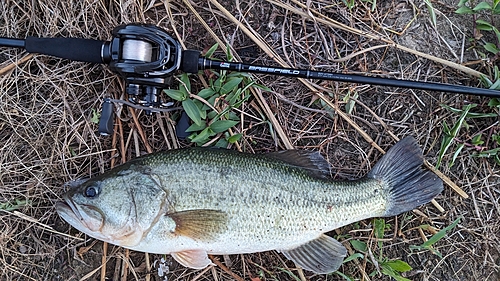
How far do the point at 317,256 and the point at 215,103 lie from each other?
131 cm

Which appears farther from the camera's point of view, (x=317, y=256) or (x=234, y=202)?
(x=317, y=256)

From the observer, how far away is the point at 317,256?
3035 mm

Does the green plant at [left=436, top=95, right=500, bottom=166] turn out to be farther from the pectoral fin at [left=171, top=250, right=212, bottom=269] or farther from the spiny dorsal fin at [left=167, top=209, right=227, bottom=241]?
the pectoral fin at [left=171, top=250, right=212, bottom=269]

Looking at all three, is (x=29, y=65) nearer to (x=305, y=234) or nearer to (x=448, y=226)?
(x=305, y=234)

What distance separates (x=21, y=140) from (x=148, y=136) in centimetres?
96

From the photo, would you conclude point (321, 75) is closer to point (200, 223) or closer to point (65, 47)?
point (200, 223)

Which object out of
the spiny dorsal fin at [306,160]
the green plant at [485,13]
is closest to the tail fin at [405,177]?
the spiny dorsal fin at [306,160]

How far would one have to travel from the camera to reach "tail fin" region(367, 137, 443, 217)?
306 centimetres

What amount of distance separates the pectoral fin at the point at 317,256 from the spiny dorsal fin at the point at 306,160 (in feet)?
1.49

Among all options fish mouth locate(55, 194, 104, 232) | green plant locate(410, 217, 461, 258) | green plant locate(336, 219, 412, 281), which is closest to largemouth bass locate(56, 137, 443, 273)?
fish mouth locate(55, 194, 104, 232)

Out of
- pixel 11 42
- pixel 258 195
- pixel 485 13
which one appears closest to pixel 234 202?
pixel 258 195

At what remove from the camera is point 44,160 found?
10.7ft

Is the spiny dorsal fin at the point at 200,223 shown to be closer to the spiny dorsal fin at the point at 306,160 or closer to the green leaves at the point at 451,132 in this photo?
the spiny dorsal fin at the point at 306,160

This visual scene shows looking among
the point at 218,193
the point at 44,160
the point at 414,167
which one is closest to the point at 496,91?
the point at 414,167
